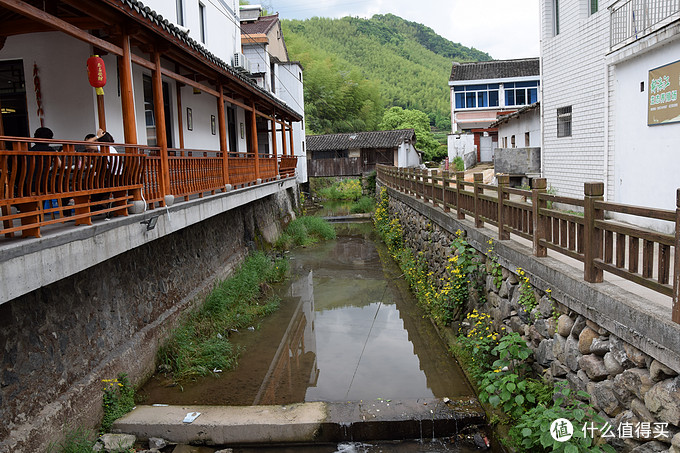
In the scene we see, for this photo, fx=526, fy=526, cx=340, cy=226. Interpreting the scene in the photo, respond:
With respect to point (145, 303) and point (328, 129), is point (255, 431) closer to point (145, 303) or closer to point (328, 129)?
point (145, 303)

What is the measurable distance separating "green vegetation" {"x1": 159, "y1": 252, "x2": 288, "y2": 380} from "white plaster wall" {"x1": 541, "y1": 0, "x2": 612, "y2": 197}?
8209 millimetres

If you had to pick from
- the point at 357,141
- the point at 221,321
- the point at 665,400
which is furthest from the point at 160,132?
the point at 357,141

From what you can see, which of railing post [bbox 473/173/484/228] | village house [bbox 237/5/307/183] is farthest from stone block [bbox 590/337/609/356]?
village house [bbox 237/5/307/183]

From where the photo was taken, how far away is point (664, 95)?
9.35m

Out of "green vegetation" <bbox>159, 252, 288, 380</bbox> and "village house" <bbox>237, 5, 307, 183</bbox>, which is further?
"village house" <bbox>237, 5, 307, 183</bbox>

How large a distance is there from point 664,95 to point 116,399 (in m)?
10.2

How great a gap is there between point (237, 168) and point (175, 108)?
7.05 ft

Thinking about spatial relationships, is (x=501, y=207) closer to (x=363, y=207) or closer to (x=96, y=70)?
(x=96, y=70)

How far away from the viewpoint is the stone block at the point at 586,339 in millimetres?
4930

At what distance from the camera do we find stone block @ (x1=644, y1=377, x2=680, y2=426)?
146 inches

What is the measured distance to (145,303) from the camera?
8.75 m

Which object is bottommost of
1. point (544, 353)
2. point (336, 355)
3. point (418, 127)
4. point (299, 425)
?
point (336, 355)

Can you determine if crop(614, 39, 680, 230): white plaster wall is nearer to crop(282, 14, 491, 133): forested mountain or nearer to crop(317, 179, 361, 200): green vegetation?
crop(317, 179, 361, 200): green vegetation

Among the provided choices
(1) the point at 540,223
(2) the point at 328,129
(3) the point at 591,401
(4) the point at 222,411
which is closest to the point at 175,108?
(4) the point at 222,411
